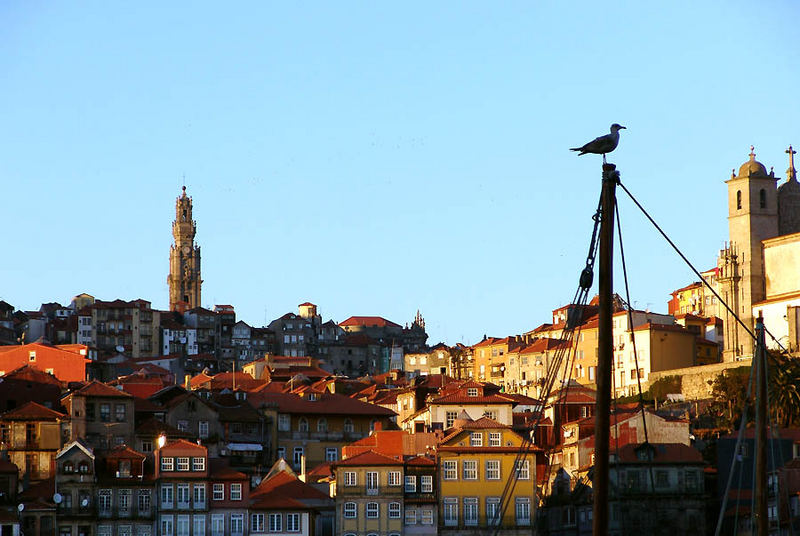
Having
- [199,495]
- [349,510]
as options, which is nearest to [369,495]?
[349,510]

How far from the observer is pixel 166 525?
84188 mm

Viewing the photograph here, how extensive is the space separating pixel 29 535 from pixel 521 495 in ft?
74.2

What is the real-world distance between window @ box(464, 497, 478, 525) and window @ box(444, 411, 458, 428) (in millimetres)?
13530

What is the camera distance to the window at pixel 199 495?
84.8 metres

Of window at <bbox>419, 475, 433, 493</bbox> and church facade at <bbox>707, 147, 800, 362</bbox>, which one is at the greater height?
church facade at <bbox>707, 147, 800, 362</bbox>

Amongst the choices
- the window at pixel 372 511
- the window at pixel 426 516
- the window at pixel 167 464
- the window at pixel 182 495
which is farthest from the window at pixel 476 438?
the window at pixel 167 464

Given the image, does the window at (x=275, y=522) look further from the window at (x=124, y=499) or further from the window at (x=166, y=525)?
the window at (x=124, y=499)

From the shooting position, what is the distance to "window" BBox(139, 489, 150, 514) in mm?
84562

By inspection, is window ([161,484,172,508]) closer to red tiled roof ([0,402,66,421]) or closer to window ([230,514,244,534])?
window ([230,514,244,534])

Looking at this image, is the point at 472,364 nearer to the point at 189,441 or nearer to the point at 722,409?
the point at 722,409

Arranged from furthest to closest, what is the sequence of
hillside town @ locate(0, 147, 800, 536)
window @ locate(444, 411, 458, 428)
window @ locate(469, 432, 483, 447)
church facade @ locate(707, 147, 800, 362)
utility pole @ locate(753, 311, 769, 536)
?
church facade @ locate(707, 147, 800, 362)
window @ locate(444, 411, 458, 428)
window @ locate(469, 432, 483, 447)
hillside town @ locate(0, 147, 800, 536)
utility pole @ locate(753, 311, 769, 536)

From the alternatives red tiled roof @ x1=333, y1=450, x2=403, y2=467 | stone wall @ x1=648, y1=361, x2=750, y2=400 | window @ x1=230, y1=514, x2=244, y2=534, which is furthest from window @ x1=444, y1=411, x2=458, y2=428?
stone wall @ x1=648, y1=361, x2=750, y2=400

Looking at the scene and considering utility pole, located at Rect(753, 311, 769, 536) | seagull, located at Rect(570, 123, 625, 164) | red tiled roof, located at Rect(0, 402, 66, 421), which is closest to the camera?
seagull, located at Rect(570, 123, 625, 164)

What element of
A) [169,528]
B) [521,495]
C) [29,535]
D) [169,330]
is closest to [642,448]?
[521,495]
